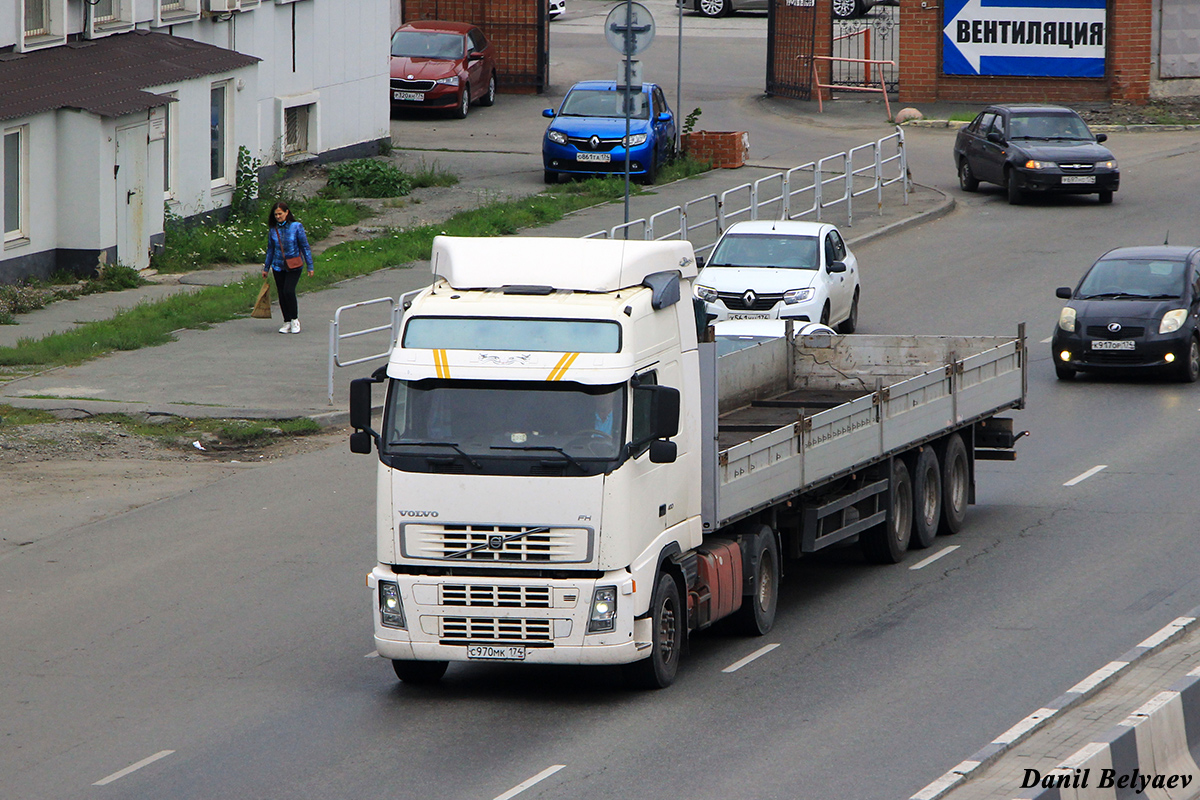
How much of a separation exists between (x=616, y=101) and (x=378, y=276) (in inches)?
375

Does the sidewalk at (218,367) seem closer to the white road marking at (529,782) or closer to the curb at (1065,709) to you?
the curb at (1065,709)

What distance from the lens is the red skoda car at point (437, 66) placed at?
144ft

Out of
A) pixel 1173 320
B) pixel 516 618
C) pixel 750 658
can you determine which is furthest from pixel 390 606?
pixel 1173 320

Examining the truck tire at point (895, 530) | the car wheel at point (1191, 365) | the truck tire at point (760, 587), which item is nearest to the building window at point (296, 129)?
the car wheel at point (1191, 365)

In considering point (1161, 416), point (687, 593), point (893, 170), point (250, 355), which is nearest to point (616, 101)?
point (893, 170)

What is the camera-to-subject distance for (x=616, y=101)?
117 feet

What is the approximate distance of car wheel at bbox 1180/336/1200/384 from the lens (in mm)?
22766

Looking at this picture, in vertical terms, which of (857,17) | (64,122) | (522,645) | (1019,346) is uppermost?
(857,17)

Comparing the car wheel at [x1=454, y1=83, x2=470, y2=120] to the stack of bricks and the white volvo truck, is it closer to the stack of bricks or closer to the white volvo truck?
the stack of bricks

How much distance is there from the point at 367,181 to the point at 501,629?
24.3 meters

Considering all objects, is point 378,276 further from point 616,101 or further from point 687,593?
point 687,593

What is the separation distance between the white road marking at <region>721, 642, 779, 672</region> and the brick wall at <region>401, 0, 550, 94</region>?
3685cm

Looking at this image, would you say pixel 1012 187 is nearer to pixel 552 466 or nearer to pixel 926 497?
pixel 926 497

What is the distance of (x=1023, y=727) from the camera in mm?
10602
